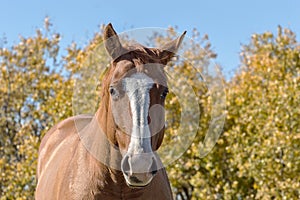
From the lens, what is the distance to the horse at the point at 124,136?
2.49m

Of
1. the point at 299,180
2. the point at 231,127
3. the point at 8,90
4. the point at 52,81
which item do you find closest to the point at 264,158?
the point at 299,180

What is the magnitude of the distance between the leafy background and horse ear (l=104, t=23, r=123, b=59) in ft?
7.95

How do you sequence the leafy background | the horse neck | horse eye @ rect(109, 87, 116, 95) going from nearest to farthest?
horse eye @ rect(109, 87, 116, 95) < the horse neck < the leafy background

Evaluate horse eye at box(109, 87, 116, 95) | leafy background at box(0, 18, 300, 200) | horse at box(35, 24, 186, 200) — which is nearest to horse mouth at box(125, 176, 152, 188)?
horse at box(35, 24, 186, 200)

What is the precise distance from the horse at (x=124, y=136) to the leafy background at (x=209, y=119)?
229 centimetres

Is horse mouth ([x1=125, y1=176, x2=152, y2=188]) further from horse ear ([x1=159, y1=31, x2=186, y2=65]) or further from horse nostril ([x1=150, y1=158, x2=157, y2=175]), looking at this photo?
horse ear ([x1=159, y1=31, x2=186, y2=65])

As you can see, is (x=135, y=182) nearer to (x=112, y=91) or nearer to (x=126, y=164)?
(x=126, y=164)

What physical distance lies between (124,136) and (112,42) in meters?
0.55

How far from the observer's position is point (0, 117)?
10602mm

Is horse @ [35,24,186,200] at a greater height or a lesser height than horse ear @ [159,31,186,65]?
lesser

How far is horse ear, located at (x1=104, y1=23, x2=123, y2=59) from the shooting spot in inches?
112

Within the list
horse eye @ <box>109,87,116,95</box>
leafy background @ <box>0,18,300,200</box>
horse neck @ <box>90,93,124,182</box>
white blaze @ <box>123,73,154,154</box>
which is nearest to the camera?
white blaze @ <box>123,73,154,154</box>

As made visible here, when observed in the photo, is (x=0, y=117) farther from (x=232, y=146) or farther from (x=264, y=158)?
(x=264, y=158)

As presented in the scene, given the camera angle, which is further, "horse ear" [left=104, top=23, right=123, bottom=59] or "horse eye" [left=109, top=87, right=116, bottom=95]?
"horse ear" [left=104, top=23, right=123, bottom=59]
